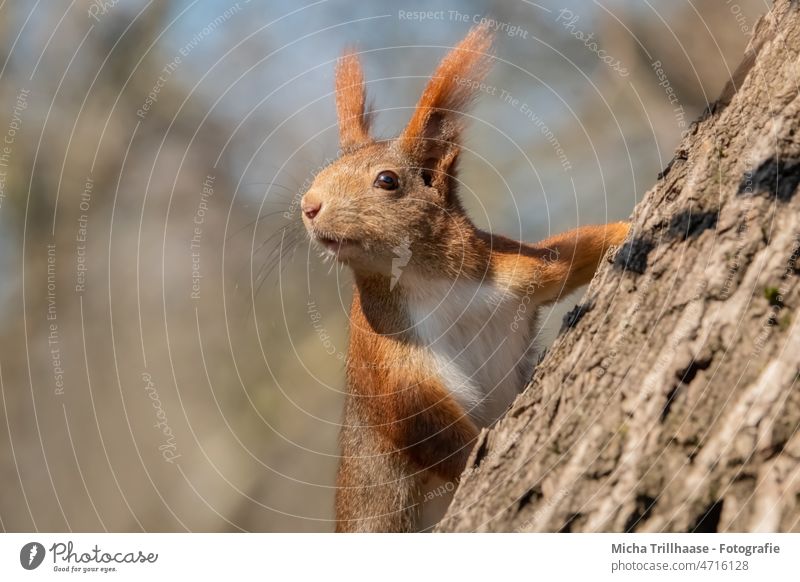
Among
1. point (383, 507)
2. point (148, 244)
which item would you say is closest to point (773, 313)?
point (383, 507)

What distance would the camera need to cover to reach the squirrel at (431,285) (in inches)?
145

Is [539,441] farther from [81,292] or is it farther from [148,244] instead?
[81,292]

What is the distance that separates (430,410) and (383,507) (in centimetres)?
63

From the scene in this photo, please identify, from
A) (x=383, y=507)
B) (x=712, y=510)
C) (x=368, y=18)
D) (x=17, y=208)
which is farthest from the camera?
(x=17, y=208)

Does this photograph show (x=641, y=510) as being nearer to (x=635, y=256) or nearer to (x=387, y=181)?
(x=635, y=256)

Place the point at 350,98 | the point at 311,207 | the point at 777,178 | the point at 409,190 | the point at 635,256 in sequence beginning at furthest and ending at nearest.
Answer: the point at 350,98
the point at 409,190
the point at 311,207
the point at 635,256
the point at 777,178

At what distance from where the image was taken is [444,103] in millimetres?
3895

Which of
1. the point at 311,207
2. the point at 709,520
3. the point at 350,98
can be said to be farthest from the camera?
the point at 350,98

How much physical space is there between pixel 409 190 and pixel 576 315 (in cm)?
124

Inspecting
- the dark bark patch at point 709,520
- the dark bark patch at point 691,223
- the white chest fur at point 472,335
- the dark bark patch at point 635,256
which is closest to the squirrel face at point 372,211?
the white chest fur at point 472,335

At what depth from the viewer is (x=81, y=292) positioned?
6.99 meters

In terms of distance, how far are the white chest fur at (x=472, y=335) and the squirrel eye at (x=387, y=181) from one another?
0.46 meters

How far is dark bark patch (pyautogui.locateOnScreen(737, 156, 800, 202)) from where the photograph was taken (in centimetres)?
245

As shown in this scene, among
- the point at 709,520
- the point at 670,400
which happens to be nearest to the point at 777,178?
the point at 670,400
